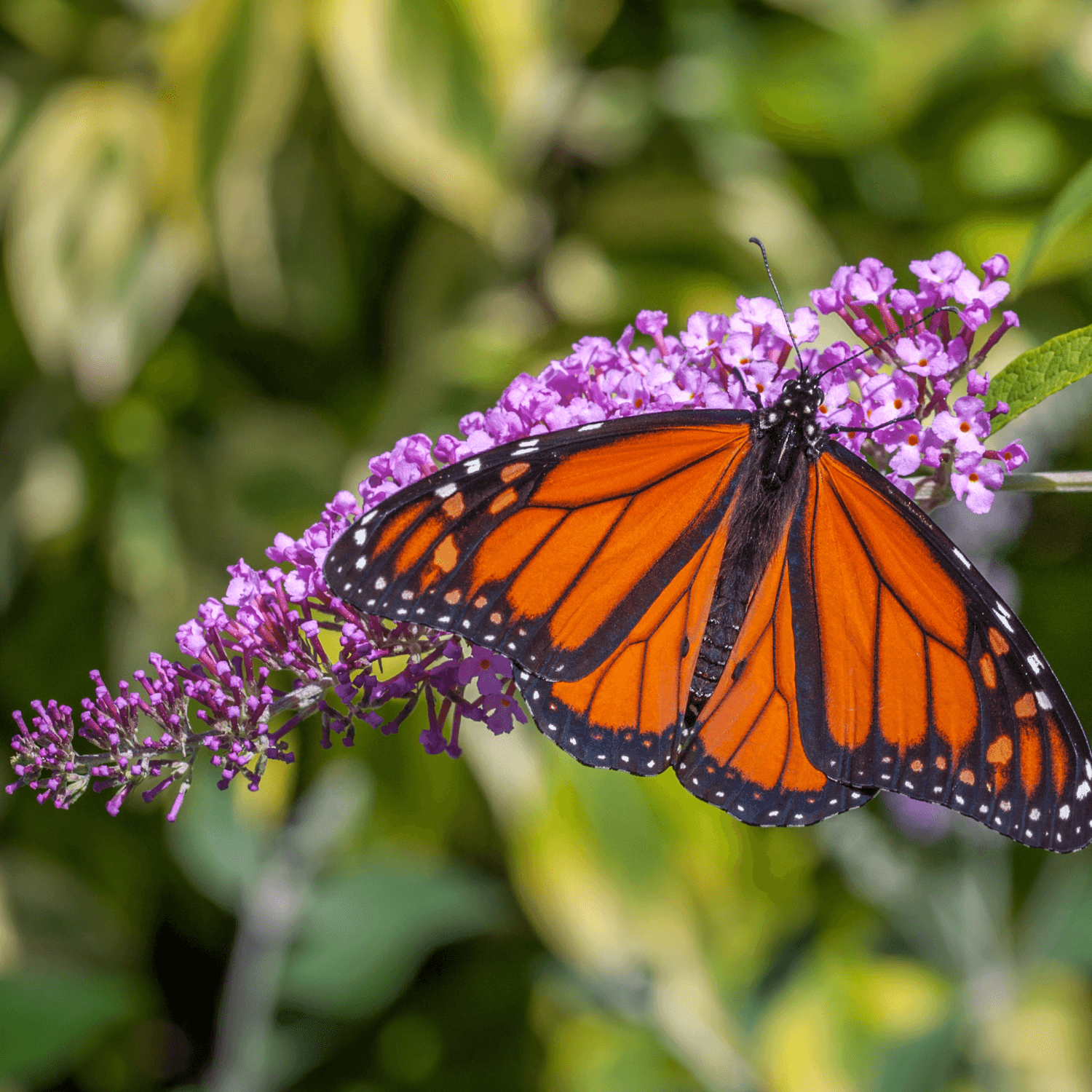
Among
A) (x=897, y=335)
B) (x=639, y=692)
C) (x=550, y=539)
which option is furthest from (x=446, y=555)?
(x=897, y=335)

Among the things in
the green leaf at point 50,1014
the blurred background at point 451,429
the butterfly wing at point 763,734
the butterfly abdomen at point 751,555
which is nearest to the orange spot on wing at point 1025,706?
the butterfly wing at point 763,734

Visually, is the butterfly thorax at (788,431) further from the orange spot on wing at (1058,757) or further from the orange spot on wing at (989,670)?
the orange spot on wing at (1058,757)

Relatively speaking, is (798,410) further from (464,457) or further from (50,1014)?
(50,1014)

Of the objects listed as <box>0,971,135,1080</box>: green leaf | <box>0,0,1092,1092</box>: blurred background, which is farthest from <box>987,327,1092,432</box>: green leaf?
<box>0,971,135,1080</box>: green leaf

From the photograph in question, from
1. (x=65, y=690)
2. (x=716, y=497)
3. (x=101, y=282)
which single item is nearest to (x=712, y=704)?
(x=716, y=497)

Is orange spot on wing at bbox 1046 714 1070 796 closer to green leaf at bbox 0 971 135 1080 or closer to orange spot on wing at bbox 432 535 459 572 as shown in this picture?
orange spot on wing at bbox 432 535 459 572

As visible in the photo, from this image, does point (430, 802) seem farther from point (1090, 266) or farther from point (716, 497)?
point (1090, 266)

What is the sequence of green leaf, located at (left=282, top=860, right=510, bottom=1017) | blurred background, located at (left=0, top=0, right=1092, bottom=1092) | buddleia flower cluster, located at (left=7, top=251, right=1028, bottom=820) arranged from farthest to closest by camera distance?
1. blurred background, located at (left=0, top=0, right=1092, bottom=1092)
2. green leaf, located at (left=282, top=860, right=510, bottom=1017)
3. buddleia flower cluster, located at (left=7, top=251, right=1028, bottom=820)
